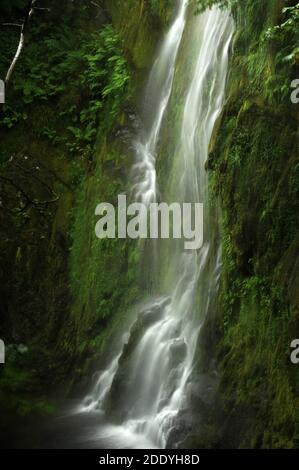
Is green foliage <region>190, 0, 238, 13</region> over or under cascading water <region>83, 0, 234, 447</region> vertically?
over

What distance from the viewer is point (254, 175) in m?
6.64

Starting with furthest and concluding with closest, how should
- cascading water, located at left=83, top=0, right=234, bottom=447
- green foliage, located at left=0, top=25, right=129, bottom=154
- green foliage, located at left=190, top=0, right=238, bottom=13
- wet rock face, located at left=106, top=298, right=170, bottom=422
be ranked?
green foliage, located at left=0, top=25, right=129, bottom=154 < wet rock face, located at left=106, top=298, right=170, bottom=422 < cascading water, located at left=83, top=0, right=234, bottom=447 < green foliage, located at left=190, top=0, right=238, bottom=13

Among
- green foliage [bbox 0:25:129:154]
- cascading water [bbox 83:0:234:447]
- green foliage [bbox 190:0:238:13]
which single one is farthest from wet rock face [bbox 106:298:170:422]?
green foliage [bbox 0:25:129:154]

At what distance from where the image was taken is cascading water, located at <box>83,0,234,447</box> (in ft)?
24.1

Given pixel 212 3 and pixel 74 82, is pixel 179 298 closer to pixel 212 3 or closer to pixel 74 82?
pixel 212 3

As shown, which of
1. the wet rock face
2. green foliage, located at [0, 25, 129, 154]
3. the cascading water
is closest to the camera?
the cascading water

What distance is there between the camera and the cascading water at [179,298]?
7.36 m

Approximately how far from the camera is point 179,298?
28.1ft

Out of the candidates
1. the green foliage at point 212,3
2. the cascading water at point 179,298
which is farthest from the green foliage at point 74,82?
the green foliage at point 212,3

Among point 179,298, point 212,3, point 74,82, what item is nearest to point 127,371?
point 179,298

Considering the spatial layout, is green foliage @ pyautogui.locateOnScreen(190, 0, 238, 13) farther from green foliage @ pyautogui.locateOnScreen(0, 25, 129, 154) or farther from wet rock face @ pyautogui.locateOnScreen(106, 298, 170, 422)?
green foliage @ pyautogui.locateOnScreen(0, 25, 129, 154)

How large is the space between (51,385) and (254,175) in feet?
18.2

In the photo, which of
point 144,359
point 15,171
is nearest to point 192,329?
point 144,359

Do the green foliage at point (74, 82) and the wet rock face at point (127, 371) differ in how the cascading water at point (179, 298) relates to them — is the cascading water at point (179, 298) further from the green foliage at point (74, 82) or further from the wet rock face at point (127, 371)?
the green foliage at point (74, 82)
